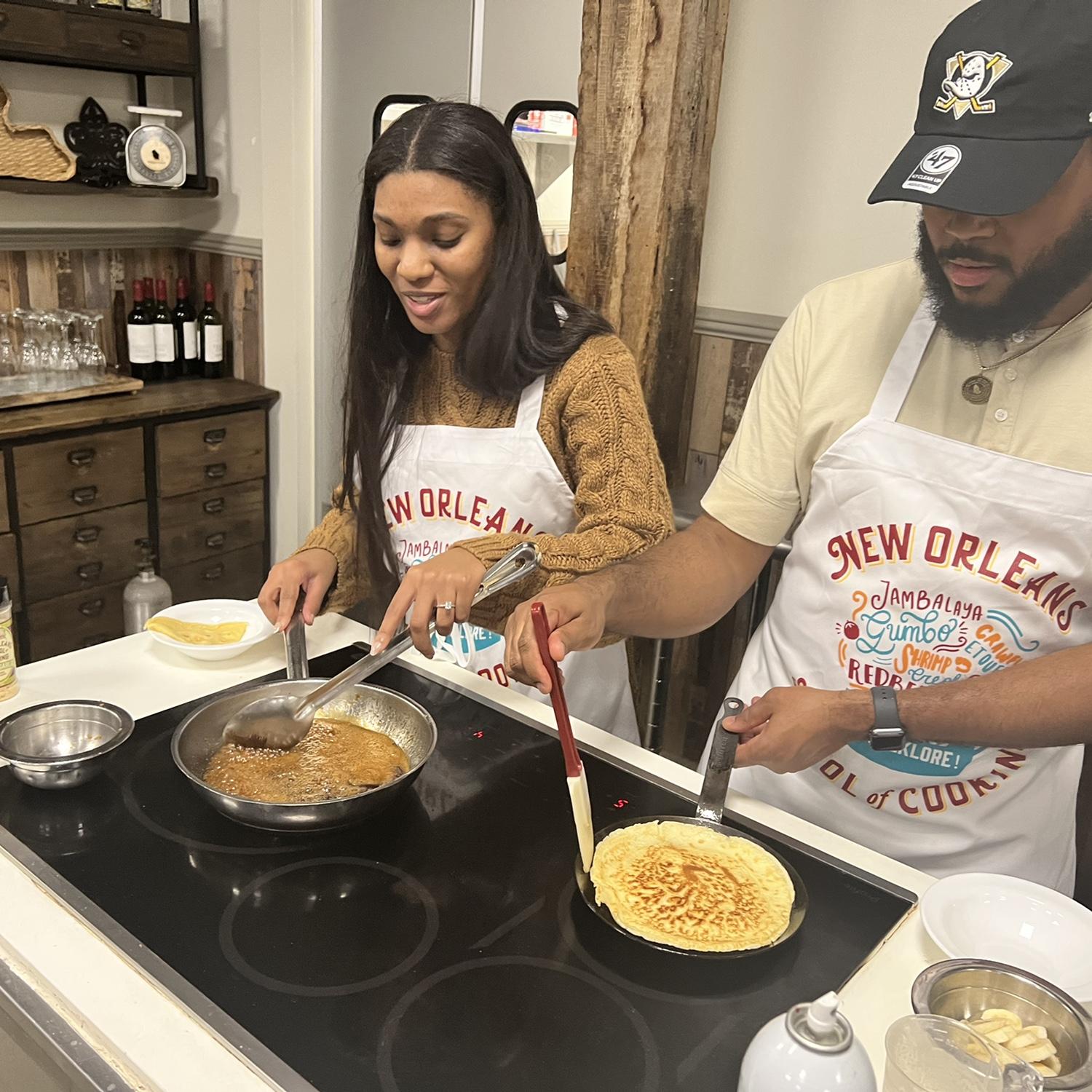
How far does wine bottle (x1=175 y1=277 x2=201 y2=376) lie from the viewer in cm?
360

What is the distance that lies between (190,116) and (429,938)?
3.36 meters

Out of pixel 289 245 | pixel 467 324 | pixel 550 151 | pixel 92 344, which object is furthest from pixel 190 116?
pixel 467 324

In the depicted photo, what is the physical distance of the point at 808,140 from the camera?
237 cm

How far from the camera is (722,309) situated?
258 cm

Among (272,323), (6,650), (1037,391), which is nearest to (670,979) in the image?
(1037,391)

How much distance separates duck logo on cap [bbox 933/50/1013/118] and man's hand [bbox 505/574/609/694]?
693mm

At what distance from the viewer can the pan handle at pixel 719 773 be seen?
1145mm

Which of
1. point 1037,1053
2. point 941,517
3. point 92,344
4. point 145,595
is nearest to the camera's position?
point 1037,1053

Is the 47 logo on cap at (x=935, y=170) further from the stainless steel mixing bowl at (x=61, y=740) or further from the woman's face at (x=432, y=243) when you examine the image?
the stainless steel mixing bowl at (x=61, y=740)

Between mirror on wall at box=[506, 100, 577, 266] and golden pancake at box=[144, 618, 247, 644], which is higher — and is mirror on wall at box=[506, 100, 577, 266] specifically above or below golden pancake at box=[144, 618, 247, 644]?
above

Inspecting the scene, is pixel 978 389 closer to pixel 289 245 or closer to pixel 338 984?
pixel 338 984

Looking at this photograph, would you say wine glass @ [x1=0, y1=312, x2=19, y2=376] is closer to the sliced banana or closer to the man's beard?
the man's beard

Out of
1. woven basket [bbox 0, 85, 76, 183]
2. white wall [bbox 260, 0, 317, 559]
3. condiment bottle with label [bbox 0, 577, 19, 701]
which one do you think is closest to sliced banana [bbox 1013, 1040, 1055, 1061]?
condiment bottle with label [bbox 0, 577, 19, 701]

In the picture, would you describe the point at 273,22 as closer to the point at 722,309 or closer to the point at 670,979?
the point at 722,309
